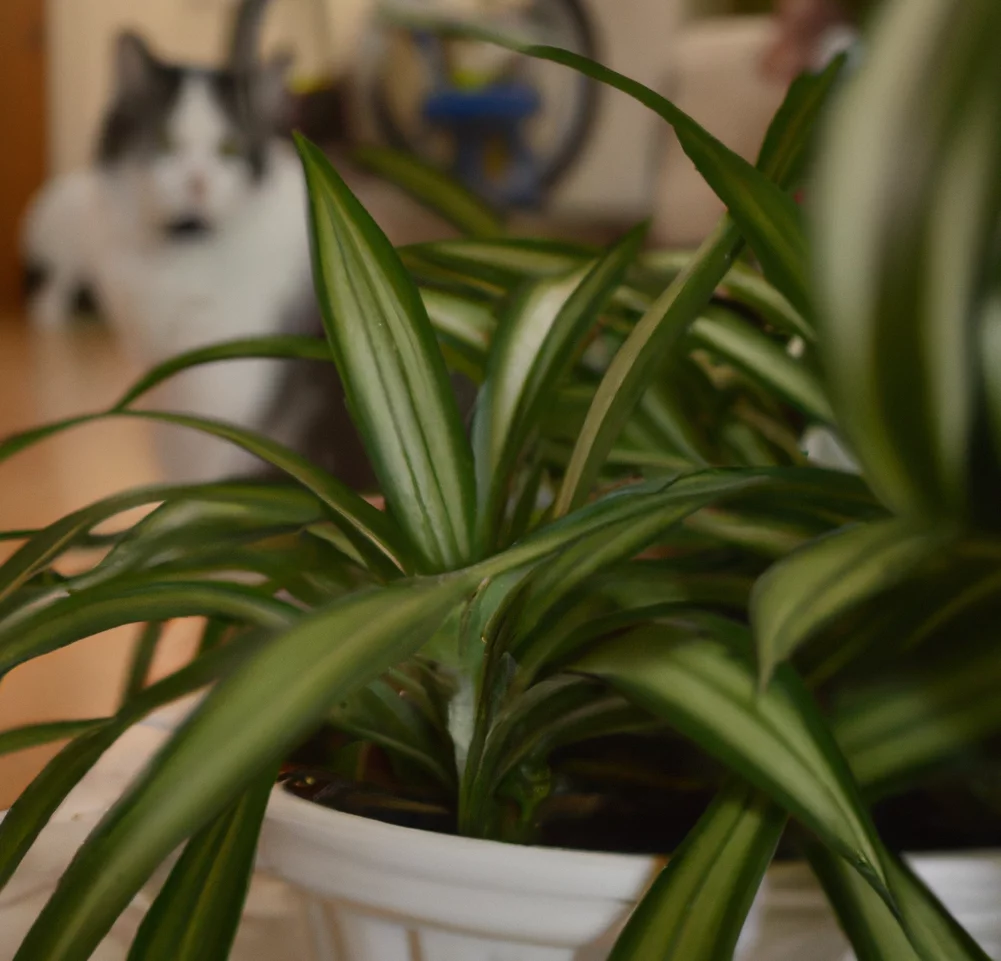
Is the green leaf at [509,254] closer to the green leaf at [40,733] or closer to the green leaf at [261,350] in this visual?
the green leaf at [261,350]

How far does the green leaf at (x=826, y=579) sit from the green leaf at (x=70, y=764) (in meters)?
0.14

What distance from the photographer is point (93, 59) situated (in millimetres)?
3602

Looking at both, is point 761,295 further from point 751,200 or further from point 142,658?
point 142,658

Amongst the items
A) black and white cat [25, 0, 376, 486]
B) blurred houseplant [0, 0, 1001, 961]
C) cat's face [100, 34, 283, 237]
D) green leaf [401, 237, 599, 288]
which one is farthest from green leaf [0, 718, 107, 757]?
cat's face [100, 34, 283, 237]

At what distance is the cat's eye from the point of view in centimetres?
193

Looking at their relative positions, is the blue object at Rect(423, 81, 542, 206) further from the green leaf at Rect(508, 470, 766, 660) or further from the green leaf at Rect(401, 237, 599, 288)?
the green leaf at Rect(508, 470, 766, 660)

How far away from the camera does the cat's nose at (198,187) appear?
1.92 m

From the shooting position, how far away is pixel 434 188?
503 mm

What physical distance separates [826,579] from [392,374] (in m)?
0.13

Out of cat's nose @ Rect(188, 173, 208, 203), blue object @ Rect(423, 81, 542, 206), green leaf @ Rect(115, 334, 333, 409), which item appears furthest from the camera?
blue object @ Rect(423, 81, 542, 206)

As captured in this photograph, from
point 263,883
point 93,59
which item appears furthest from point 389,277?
point 93,59

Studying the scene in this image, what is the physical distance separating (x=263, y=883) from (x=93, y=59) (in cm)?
372

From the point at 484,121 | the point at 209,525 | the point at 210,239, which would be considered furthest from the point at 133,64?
the point at 209,525

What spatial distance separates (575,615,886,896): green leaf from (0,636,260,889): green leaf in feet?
0.32
